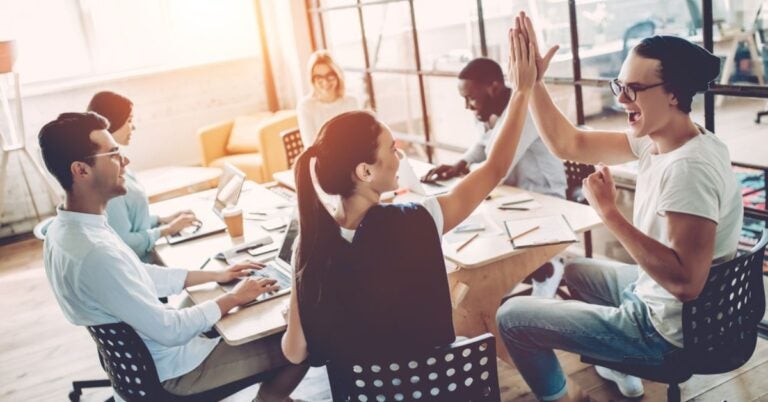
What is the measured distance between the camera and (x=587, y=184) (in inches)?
74.9

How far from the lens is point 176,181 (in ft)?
17.6

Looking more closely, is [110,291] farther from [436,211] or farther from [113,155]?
[436,211]

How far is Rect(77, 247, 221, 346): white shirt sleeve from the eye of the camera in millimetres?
1950

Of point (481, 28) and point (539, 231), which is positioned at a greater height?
point (481, 28)

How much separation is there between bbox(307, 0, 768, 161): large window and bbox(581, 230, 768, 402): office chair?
23.6 inches

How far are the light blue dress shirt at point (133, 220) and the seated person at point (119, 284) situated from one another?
17.5 inches

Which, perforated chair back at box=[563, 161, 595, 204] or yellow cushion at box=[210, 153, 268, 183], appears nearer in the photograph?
perforated chair back at box=[563, 161, 595, 204]

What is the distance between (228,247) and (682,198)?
1.67m

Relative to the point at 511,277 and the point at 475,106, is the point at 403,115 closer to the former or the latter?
the point at 475,106

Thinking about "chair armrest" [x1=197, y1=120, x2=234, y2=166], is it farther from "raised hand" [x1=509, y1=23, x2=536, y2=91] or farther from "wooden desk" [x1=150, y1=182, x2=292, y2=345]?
"raised hand" [x1=509, y1=23, x2=536, y2=91]

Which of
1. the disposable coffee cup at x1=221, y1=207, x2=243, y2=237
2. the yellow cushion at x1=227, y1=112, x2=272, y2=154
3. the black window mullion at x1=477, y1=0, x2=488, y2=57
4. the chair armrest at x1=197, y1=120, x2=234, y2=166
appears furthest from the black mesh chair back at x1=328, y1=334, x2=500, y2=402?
the chair armrest at x1=197, y1=120, x2=234, y2=166

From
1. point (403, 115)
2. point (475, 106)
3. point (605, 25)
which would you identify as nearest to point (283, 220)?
point (475, 106)

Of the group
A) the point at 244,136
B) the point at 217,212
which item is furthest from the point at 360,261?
the point at 244,136

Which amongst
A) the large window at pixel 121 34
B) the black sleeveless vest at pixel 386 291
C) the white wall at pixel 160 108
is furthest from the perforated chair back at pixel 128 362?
the large window at pixel 121 34
